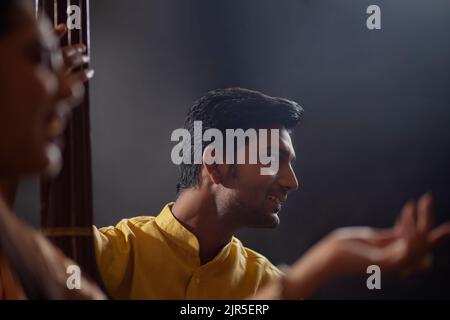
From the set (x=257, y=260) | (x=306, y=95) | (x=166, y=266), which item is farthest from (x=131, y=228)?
(x=306, y=95)

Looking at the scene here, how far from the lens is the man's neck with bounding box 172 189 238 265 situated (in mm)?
1032

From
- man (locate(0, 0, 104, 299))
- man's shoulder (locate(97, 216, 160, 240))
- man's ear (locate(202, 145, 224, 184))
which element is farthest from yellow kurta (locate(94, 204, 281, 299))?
man (locate(0, 0, 104, 299))

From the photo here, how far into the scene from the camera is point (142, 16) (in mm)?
1276

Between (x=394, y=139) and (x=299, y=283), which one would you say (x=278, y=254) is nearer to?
(x=394, y=139)

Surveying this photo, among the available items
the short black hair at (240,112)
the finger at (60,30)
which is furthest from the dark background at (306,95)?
the finger at (60,30)

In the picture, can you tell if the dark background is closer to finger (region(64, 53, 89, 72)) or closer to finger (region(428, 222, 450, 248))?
finger (region(64, 53, 89, 72))

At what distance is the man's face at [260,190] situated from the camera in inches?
41.3

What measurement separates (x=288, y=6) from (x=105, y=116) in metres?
0.43

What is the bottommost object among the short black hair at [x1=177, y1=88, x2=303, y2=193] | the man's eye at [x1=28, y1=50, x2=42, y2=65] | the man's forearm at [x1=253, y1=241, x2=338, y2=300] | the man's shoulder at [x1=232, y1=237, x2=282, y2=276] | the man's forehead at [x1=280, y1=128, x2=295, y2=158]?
the man's shoulder at [x1=232, y1=237, x2=282, y2=276]

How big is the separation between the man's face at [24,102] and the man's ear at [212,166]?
575 millimetres
